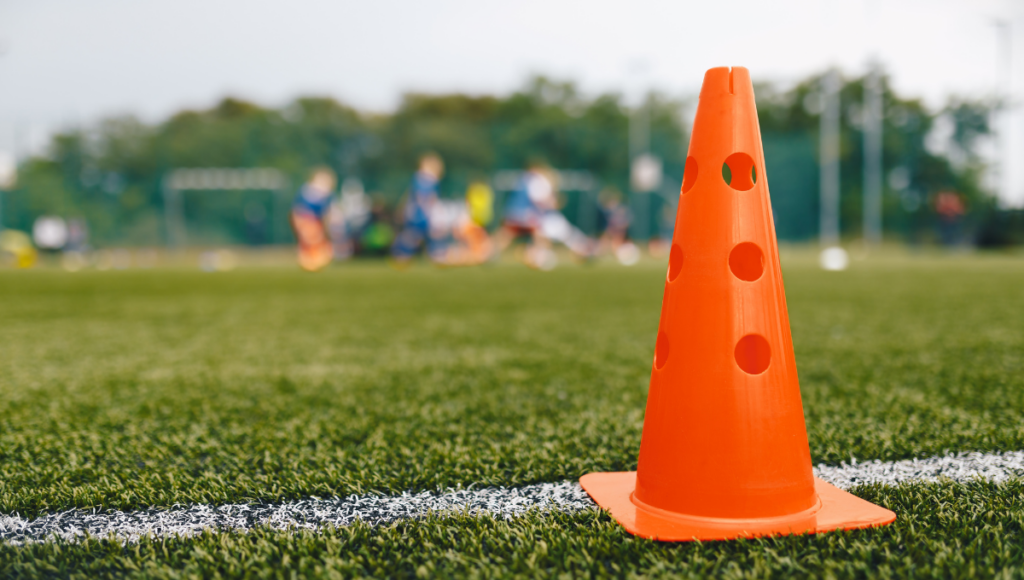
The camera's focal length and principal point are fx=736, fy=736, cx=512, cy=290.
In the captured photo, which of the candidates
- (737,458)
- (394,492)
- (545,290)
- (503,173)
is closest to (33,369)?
(394,492)

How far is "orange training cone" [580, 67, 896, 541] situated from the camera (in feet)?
3.79

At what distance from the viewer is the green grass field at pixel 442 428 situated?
1.05 m

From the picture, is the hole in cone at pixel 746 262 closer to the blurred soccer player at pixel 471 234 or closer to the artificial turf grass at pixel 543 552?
Answer: the artificial turf grass at pixel 543 552

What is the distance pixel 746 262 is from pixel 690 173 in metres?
0.21

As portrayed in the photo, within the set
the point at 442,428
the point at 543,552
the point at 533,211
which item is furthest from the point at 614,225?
the point at 543,552

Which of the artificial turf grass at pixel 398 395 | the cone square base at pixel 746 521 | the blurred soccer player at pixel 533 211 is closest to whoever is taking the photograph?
the cone square base at pixel 746 521

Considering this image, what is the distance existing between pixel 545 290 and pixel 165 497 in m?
5.85

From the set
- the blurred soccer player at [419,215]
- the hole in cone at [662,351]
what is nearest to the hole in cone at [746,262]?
the hole in cone at [662,351]

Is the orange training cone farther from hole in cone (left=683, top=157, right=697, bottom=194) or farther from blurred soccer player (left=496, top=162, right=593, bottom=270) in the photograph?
blurred soccer player (left=496, top=162, right=593, bottom=270)

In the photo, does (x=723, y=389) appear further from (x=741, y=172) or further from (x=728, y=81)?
(x=728, y=81)

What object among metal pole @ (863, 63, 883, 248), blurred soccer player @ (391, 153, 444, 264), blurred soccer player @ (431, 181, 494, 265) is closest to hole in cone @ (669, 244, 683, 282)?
blurred soccer player @ (391, 153, 444, 264)

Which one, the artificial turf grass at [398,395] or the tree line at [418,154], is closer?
the artificial turf grass at [398,395]

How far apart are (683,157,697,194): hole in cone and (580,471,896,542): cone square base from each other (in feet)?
1.82

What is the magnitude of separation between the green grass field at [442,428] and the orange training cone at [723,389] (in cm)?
8
